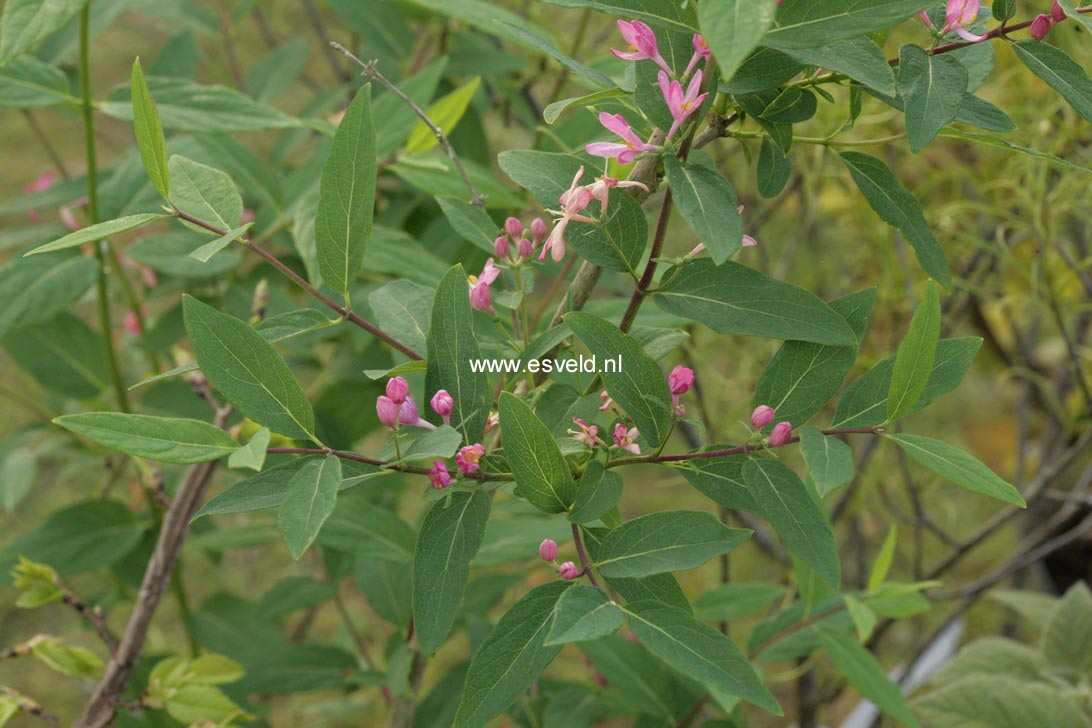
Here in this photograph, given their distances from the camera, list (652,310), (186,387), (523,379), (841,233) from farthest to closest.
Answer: (841,233) < (186,387) < (652,310) < (523,379)

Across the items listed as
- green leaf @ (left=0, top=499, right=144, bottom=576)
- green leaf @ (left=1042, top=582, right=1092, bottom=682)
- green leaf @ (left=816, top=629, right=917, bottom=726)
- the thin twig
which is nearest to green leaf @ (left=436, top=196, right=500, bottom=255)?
the thin twig

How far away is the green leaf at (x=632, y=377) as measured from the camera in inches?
16.1

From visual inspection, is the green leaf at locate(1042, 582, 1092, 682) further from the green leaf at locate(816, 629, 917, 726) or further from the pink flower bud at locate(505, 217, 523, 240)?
the pink flower bud at locate(505, 217, 523, 240)

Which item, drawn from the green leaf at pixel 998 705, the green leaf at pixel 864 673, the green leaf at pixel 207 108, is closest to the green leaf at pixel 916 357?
the green leaf at pixel 864 673

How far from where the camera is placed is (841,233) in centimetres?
153

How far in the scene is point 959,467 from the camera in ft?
1.29

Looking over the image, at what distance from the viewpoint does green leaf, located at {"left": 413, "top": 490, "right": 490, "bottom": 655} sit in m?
0.41

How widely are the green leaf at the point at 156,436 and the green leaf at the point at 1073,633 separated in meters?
0.96

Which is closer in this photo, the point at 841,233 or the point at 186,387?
the point at 186,387

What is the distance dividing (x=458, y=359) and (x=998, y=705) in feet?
2.52

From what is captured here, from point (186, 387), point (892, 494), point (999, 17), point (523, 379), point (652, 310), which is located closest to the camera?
point (999, 17)

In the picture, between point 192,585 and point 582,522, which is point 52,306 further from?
point 192,585

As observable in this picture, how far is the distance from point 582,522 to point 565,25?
1409 mm

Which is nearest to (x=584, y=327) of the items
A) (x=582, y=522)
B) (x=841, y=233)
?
(x=582, y=522)
